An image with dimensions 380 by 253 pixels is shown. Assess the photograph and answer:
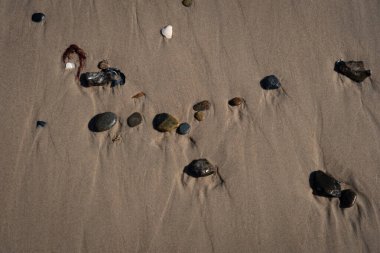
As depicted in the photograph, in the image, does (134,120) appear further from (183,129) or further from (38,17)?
(38,17)

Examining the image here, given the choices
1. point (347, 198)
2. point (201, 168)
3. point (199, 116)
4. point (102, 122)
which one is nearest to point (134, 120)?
point (102, 122)

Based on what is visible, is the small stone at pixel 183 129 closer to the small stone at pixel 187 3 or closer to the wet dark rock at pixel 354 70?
the small stone at pixel 187 3

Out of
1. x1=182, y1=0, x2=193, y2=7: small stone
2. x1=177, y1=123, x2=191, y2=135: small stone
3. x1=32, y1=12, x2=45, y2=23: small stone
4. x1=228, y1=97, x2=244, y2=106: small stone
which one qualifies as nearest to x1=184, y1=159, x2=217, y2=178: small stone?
x1=177, y1=123, x2=191, y2=135: small stone

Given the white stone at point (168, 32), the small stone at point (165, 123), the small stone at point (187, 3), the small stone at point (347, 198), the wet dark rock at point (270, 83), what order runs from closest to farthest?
the small stone at point (347, 198) < the small stone at point (165, 123) < the wet dark rock at point (270, 83) < the white stone at point (168, 32) < the small stone at point (187, 3)

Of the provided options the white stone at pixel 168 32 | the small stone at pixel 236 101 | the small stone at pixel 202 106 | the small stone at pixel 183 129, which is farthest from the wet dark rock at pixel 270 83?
the white stone at pixel 168 32

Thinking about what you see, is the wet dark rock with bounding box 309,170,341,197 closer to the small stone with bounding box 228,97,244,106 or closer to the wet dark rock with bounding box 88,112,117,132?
the small stone with bounding box 228,97,244,106
